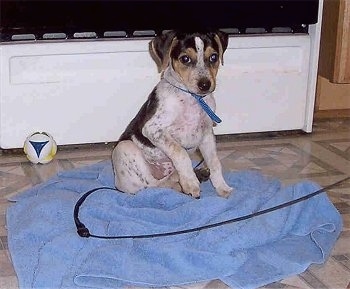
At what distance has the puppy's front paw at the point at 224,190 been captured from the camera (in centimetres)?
286

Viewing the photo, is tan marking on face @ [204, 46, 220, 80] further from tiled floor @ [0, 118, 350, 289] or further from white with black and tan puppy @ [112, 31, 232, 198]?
tiled floor @ [0, 118, 350, 289]

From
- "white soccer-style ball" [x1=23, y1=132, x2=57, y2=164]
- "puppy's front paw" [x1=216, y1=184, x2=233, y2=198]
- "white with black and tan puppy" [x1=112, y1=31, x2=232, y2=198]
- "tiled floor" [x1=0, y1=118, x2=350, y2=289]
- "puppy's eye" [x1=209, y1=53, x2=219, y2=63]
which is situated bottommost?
"tiled floor" [x1=0, y1=118, x2=350, y2=289]

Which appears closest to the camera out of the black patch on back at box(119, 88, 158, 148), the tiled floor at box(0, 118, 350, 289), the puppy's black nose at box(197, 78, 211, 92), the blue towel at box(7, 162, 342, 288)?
the blue towel at box(7, 162, 342, 288)

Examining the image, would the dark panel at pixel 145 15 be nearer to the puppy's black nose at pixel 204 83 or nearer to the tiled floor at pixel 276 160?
the tiled floor at pixel 276 160

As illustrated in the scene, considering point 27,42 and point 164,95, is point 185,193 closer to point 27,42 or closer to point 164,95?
point 164,95

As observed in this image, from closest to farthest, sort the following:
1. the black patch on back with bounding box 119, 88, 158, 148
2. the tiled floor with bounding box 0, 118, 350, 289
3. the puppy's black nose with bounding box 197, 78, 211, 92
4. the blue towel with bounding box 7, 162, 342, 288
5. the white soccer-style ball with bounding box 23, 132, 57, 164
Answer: the blue towel with bounding box 7, 162, 342, 288, the puppy's black nose with bounding box 197, 78, 211, 92, the black patch on back with bounding box 119, 88, 158, 148, the tiled floor with bounding box 0, 118, 350, 289, the white soccer-style ball with bounding box 23, 132, 57, 164

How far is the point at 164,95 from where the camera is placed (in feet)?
9.38

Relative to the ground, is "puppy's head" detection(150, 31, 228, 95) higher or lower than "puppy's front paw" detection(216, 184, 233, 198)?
higher

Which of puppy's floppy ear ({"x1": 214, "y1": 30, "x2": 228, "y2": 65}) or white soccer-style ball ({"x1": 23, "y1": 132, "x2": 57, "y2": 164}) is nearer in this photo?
puppy's floppy ear ({"x1": 214, "y1": 30, "x2": 228, "y2": 65})

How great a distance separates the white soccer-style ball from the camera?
3.47 metres

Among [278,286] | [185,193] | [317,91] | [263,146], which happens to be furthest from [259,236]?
[317,91]

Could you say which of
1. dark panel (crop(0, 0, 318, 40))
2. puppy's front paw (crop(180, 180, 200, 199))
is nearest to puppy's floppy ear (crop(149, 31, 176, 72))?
puppy's front paw (crop(180, 180, 200, 199))

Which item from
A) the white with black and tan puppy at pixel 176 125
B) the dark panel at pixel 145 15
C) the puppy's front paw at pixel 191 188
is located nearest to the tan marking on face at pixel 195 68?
the white with black and tan puppy at pixel 176 125

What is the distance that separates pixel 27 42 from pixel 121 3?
1.71 ft
